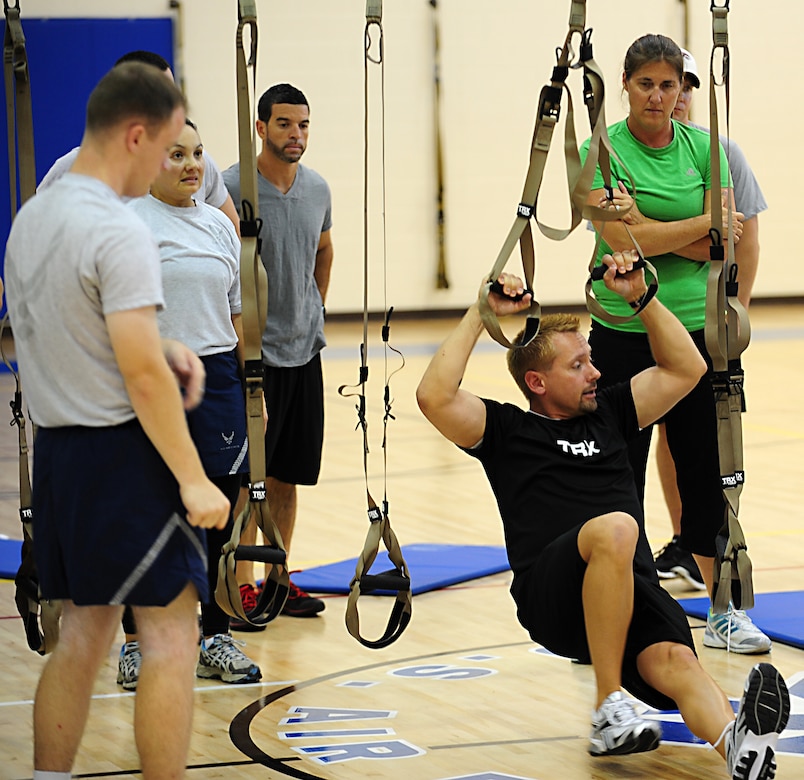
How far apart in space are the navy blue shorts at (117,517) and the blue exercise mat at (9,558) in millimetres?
2429

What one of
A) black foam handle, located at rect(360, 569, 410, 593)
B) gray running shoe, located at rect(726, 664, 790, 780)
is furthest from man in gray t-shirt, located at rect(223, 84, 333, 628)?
gray running shoe, located at rect(726, 664, 790, 780)

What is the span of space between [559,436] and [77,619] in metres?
1.25

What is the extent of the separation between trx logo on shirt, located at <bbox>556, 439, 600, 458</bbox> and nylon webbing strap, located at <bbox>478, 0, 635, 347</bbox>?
0.35 meters

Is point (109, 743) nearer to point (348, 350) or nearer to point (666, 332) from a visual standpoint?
point (666, 332)

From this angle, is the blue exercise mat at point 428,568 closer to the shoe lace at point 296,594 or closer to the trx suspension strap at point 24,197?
the shoe lace at point 296,594

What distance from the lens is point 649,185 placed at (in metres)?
4.11

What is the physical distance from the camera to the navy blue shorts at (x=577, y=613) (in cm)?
313

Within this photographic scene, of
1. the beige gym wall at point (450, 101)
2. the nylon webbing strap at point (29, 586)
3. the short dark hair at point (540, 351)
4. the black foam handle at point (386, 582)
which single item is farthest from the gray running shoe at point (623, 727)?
the beige gym wall at point (450, 101)

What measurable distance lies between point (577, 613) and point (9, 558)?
2.87 metres

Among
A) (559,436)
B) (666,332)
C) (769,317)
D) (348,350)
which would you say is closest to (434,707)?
(559,436)

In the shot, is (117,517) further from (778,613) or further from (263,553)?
(778,613)

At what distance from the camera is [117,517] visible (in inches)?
101

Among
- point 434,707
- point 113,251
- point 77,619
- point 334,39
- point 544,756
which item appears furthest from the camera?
point 334,39

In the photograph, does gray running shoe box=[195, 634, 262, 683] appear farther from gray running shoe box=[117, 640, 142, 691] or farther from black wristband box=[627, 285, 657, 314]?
black wristband box=[627, 285, 657, 314]
